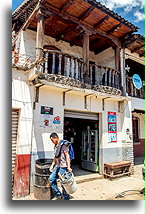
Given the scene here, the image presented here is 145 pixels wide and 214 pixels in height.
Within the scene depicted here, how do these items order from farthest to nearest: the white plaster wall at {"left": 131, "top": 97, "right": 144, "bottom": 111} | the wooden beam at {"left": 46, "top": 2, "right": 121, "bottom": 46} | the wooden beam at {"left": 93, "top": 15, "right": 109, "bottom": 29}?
the white plaster wall at {"left": 131, "top": 97, "right": 144, "bottom": 111}, the wooden beam at {"left": 93, "top": 15, "right": 109, "bottom": 29}, the wooden beam at {"left": 46, "top": 2, "right": 121, "bottom": 46}

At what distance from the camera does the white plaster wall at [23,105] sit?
507 centimetres

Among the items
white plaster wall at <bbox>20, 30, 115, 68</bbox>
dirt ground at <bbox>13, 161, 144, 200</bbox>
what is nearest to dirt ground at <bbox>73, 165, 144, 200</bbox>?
dirt ground at <bbox>13, 161, 144, 200</bbox>

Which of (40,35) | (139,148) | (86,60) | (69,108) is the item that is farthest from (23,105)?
(139,148)

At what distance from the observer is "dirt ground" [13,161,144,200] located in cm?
495

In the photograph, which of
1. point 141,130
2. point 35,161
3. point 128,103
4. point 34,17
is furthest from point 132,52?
point 35,161

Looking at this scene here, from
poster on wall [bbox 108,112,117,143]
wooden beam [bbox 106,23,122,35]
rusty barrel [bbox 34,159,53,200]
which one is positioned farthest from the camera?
poster on wall [bbox 108,112,117,143]

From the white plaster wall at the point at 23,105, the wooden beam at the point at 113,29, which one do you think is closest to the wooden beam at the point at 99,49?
the wooden beam at the point at 113,29

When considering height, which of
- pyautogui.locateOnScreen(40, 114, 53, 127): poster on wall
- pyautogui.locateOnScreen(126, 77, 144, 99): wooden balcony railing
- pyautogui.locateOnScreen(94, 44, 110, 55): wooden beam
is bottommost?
pyautogui.locateOnScreen(40, 114, 53, 127): poster on wall

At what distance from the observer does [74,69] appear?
6246 millimetres

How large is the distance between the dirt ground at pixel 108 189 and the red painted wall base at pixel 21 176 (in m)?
0.22

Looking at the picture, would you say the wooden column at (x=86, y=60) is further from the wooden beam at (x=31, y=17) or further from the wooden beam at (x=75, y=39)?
the wooden beam at (x=31, y=17)

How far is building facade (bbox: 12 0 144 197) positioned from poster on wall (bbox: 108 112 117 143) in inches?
1.7

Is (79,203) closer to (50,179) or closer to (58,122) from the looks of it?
(50,179)

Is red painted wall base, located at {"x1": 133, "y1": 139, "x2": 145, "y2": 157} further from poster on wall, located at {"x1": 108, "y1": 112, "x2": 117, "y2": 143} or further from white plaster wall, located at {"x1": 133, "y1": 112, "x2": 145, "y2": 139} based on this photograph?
poster on wall, located at {"x1": 108, "y1": 112, "x2": 117, "y2": 143}
